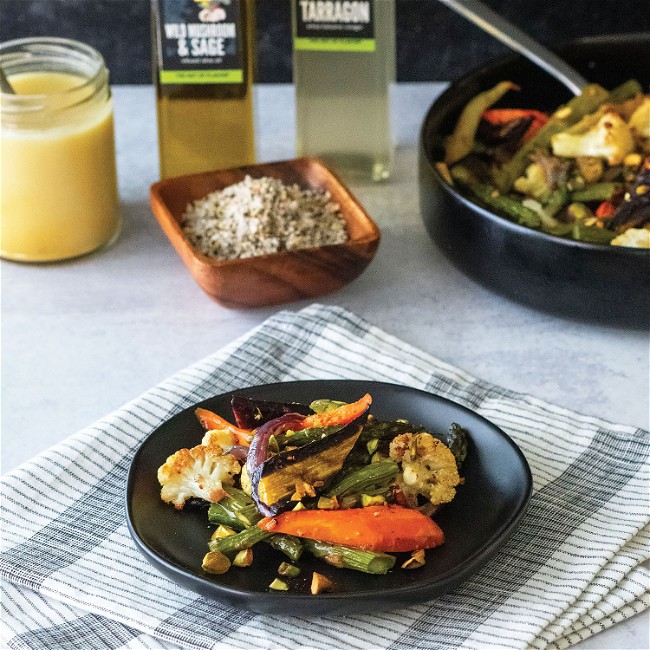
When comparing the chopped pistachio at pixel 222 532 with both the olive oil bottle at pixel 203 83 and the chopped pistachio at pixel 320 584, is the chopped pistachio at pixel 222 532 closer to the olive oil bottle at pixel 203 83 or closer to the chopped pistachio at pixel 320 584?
the chopped pistachio at pixel 320 584

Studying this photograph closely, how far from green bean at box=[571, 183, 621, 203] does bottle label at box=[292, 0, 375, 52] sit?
0.39 meters

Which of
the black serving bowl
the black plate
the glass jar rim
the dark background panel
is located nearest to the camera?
the black plate

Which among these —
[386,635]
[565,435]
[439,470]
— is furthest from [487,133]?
[386,635]

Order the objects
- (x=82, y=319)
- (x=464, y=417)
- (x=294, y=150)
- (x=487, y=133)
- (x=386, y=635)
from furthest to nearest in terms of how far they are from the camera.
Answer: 1. (x=294, y=150)
2. (x=487, y=133)
3. (x=82, y=319)
4. (x=464, y=417)
5. (x=386, y=635)

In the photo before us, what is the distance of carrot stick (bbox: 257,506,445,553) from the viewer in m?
0.99

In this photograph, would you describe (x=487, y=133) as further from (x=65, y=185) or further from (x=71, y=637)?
(x=71, y=637)

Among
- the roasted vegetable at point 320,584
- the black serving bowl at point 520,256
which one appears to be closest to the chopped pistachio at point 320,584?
the roasted vegetable at point 320,584

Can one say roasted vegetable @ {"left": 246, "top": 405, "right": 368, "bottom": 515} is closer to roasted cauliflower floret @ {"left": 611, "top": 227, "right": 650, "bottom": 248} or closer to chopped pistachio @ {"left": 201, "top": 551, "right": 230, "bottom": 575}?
chopped pistachio @ {"left": 201, "top": 551, "right": 230, "bottom": 575}

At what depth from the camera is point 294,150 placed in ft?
6.21

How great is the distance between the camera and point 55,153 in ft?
4.88

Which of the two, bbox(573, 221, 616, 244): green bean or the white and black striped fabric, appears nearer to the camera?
the white and black striped fabric

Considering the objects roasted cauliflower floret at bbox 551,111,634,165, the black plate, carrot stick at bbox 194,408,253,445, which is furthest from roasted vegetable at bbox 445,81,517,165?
carrot stick at bbox 194,408,253,445

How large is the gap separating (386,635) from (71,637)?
0.90 feet

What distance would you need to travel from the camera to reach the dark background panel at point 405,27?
6.25 ft
